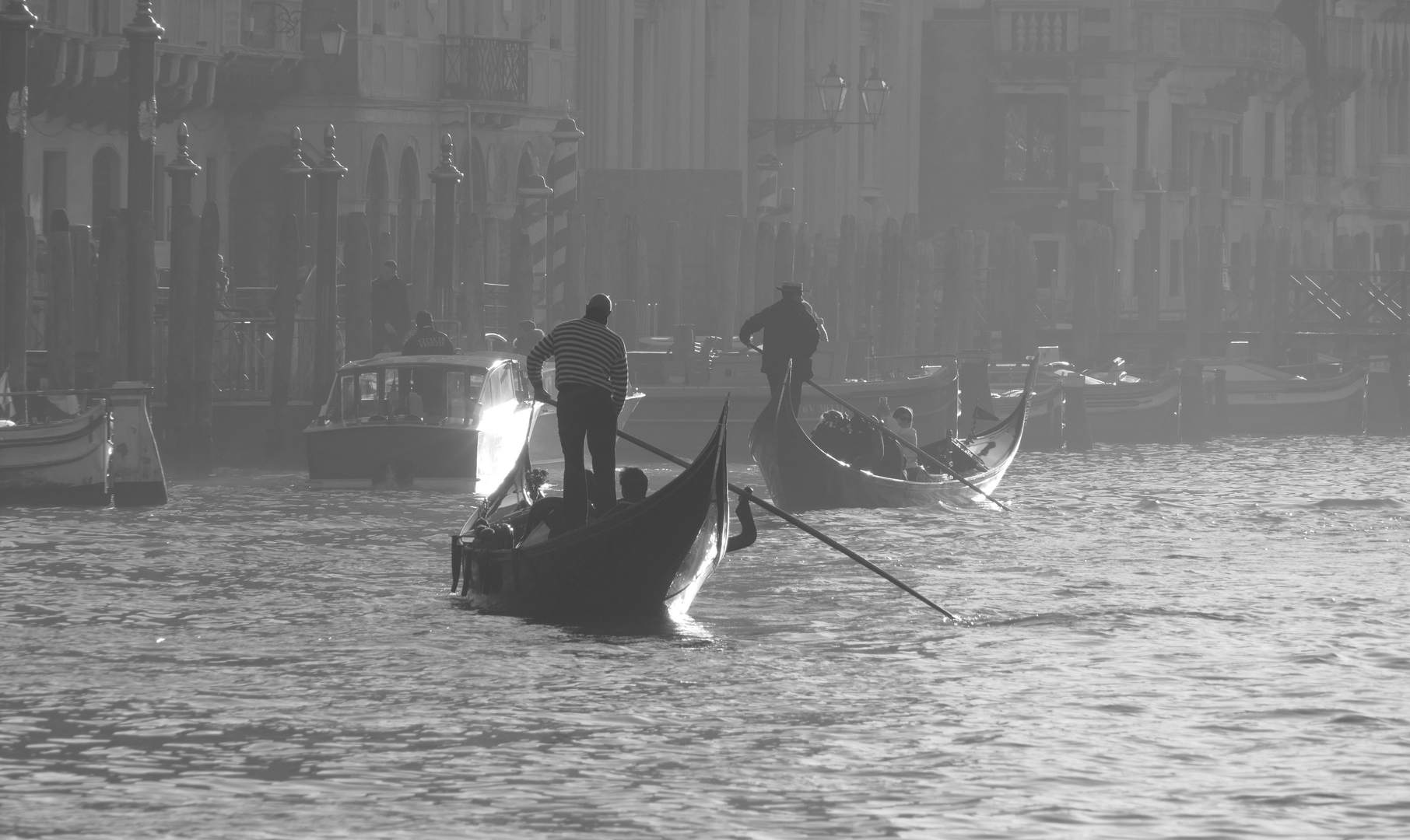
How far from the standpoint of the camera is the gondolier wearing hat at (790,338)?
24203 millimetres

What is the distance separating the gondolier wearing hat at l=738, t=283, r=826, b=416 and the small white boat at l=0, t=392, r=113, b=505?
5776mm

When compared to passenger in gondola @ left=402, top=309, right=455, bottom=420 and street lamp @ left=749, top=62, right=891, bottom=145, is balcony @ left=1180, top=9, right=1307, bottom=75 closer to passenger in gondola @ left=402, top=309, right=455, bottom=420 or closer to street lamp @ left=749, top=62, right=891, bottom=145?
street lamp @ left=749, top=62, right=891, bottom=145

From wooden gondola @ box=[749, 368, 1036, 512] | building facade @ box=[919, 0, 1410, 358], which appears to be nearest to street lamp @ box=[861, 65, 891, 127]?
building facade @ box=[919, 0, 1410, 358]

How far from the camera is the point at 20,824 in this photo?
10.1 m

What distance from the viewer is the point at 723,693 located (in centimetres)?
1299

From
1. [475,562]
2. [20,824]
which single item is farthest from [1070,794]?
[475,562]

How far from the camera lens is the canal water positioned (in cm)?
1052

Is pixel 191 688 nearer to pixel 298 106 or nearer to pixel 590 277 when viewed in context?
pixel 590 277

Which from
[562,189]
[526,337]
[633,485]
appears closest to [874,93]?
[562,189]

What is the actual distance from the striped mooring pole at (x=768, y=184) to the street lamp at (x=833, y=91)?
1.18m

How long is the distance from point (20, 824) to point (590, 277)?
67.2ft

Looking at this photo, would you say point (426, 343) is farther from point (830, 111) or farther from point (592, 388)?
point (830, 111)

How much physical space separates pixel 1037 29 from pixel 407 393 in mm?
28941

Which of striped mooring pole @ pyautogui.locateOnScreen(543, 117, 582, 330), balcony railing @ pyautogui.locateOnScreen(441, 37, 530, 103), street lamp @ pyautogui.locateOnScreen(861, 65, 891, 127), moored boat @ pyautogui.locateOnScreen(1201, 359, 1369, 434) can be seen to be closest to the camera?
striped mooring pole @ pyautogui.locateOnScreen(543, 117, 582, 330)
